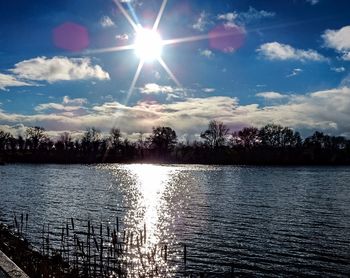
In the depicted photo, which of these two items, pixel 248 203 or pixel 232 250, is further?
pixel 248 203

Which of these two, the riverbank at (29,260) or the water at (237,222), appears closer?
the riverbank at (29,260)

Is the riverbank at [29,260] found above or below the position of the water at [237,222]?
above

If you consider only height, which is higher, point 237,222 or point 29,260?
point 29,260

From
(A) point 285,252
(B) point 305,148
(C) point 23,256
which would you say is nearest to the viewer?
(C) point 23,256

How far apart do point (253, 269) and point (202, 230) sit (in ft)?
36.9

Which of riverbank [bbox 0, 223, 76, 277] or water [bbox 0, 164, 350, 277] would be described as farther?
water [bbox 0, 164, 350, 277]

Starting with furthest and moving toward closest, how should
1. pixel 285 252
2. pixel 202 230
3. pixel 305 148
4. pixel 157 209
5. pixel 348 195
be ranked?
pixel 305 148 → pixel 348 195 → pixel 157 209 → pixel 202 230 → pixel 285 252

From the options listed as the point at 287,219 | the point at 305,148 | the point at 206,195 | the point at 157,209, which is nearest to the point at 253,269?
the point at 287,219

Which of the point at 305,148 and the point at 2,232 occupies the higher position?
the point at 305,148

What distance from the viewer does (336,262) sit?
24609 millimetres

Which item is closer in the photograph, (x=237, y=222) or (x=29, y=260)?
(x=29, y=260)

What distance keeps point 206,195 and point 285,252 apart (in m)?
36.5

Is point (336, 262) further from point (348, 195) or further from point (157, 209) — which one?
point (348, 195)

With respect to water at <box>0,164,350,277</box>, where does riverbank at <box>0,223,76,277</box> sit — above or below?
above
